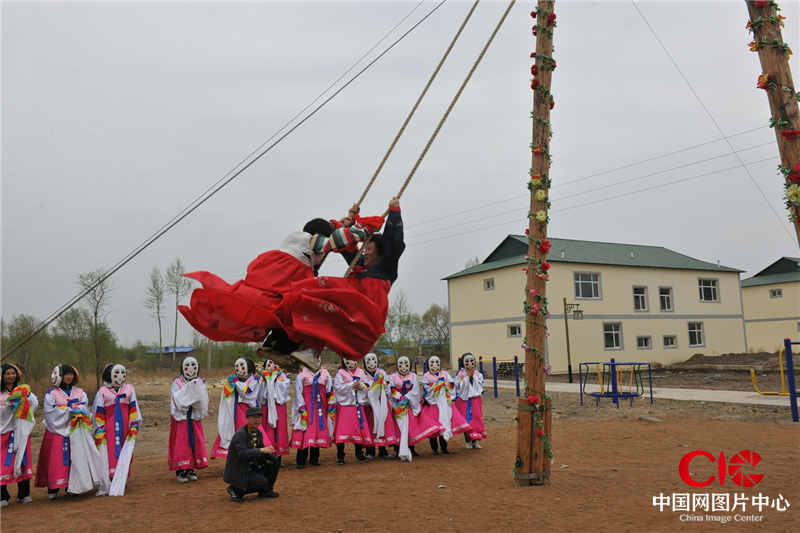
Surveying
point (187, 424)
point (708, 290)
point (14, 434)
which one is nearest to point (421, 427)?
point (187, 424)

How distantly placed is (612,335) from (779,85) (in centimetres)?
2255

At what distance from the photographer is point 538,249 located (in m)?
6.15

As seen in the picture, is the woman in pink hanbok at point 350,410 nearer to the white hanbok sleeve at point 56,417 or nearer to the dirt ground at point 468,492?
the dirt ground at point 468,492

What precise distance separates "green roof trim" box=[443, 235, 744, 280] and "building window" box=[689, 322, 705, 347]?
2772 millimetres

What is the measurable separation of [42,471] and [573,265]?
68.1 feet

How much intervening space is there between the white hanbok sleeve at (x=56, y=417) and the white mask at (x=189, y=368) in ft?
4.81

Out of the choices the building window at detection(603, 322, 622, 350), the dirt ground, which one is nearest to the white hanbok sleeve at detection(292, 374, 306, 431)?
the dirt ground

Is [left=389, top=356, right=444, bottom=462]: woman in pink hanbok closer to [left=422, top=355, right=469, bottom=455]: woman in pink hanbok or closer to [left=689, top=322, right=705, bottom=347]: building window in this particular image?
[left=422, top=355, right=469, bottom=455]: woman in pink hanbok

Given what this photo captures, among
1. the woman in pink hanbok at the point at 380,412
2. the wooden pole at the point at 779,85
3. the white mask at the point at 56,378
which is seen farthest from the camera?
the woman in pink hanbok at the point at 380,412

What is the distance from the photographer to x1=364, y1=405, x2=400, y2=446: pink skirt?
9078 mm

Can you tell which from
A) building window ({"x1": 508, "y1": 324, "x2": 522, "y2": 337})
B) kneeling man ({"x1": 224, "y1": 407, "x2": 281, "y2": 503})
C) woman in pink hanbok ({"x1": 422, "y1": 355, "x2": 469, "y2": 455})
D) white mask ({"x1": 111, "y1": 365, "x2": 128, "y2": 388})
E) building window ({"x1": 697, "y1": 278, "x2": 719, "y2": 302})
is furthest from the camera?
building window ({"x1": 697, "y1": 278, "x2": 719, "y2": 302})

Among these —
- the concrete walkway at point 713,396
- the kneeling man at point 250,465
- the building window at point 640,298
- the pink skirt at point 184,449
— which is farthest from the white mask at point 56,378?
the building window at point 640,298

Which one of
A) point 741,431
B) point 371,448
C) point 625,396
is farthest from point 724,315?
point 371,448

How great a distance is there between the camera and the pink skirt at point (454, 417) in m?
9.33
